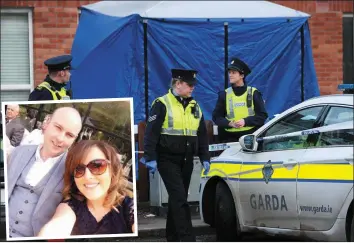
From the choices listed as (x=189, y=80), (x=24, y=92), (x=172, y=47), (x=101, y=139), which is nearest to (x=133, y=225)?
(x=101, y=139)

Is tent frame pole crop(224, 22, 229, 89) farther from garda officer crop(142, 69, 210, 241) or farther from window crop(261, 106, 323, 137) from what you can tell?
window crop(261, 106, 323, 137)

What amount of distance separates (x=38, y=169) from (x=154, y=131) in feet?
7.10

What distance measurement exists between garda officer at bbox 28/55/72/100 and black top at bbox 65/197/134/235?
122 inches

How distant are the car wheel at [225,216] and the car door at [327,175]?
1306 millimetres

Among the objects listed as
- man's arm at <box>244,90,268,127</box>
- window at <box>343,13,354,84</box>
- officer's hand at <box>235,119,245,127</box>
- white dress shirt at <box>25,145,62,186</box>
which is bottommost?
white dress shirt at <box>25,145,62,186</box>

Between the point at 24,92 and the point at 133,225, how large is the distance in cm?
826

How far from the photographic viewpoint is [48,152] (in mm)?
7039

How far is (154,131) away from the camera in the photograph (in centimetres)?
899

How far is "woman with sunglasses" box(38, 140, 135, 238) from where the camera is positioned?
6926 mm

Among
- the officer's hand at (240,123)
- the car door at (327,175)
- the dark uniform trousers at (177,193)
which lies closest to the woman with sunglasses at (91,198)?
the car door at (327,175)

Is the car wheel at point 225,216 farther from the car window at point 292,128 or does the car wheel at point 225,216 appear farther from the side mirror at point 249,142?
the car window at point 292,128

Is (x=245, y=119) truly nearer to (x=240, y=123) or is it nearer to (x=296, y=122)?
(x=240, y=123)

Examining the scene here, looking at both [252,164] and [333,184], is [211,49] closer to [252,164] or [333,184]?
[252,164]

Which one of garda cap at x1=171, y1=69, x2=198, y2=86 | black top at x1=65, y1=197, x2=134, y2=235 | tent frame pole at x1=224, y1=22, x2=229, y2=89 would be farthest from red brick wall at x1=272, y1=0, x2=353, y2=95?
black top at x1=65, y1=197, x2=134, y2=235
